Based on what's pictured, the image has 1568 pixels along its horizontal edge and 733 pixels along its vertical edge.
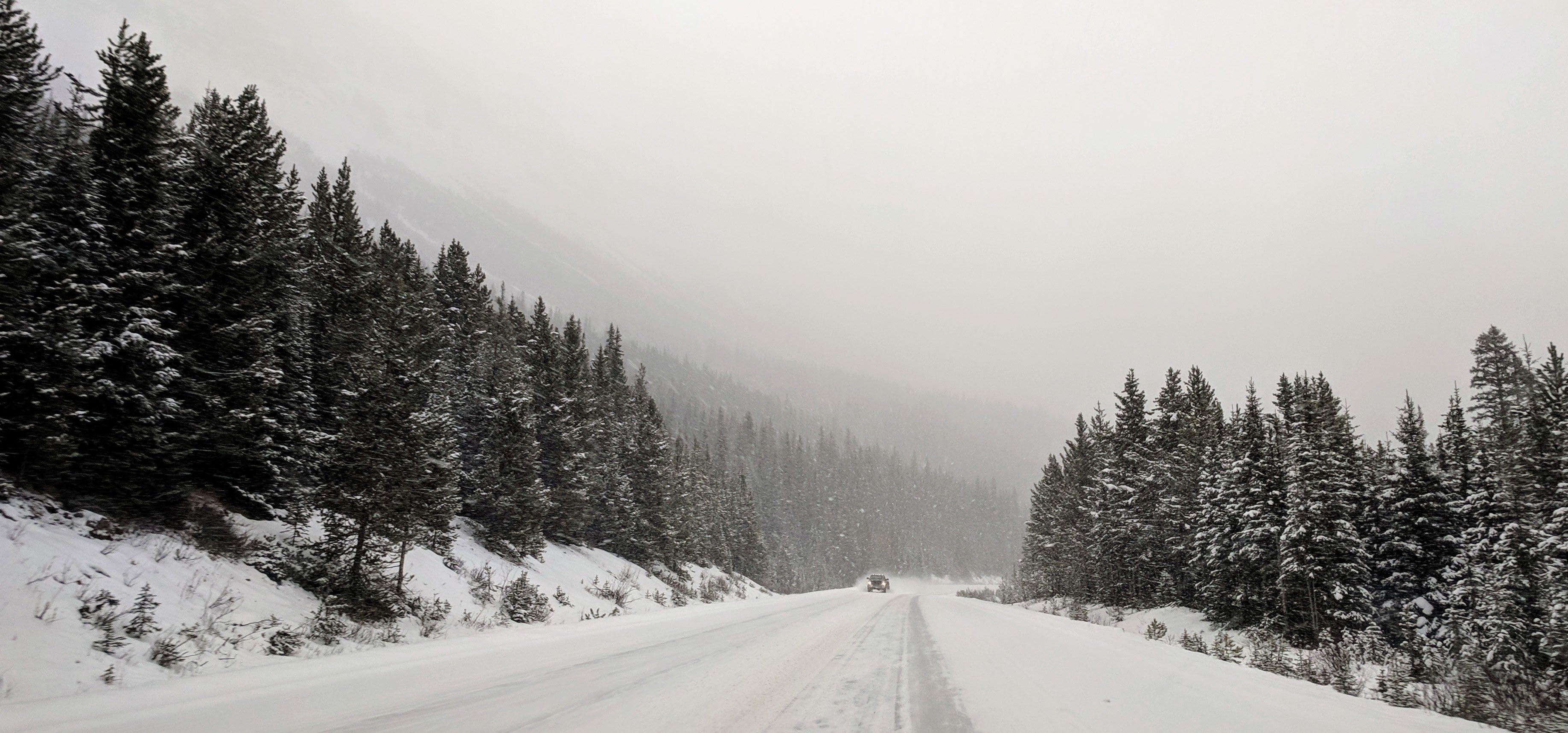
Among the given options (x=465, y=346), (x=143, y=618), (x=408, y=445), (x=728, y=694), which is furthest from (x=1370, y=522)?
(x=465, y=346)

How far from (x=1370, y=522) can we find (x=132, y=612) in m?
35.2

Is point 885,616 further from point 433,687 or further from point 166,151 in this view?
point 166,151

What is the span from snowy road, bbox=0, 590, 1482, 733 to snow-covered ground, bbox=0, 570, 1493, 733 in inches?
1.2

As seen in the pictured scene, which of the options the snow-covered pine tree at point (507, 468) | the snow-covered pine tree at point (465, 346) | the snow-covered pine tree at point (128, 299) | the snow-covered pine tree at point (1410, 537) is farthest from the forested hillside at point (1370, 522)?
the snow-covered pine tree at point (465, 346)

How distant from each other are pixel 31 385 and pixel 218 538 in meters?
3.43

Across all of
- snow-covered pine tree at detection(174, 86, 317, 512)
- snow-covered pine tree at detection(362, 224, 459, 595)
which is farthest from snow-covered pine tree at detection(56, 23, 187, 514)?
snow-covered pine tree at detection(362, 224, 459, 595)

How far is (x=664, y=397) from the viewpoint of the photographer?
146m

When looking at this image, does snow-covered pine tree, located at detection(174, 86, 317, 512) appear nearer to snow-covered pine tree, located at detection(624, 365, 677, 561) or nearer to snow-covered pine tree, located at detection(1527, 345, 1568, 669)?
snow-covered pine tree, located at detection(624, 365, 677, 561)

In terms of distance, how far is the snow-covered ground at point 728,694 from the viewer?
490 centimetres

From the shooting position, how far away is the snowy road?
488 cm

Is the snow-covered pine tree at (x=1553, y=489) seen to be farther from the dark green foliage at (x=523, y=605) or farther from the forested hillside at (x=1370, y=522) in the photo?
the dark green foliage at (x=523, y=605)

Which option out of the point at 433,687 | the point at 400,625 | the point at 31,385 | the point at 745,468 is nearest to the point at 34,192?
the point at 31,385

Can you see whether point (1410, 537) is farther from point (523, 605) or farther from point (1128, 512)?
point (523, 605)

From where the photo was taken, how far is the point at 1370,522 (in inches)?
971
